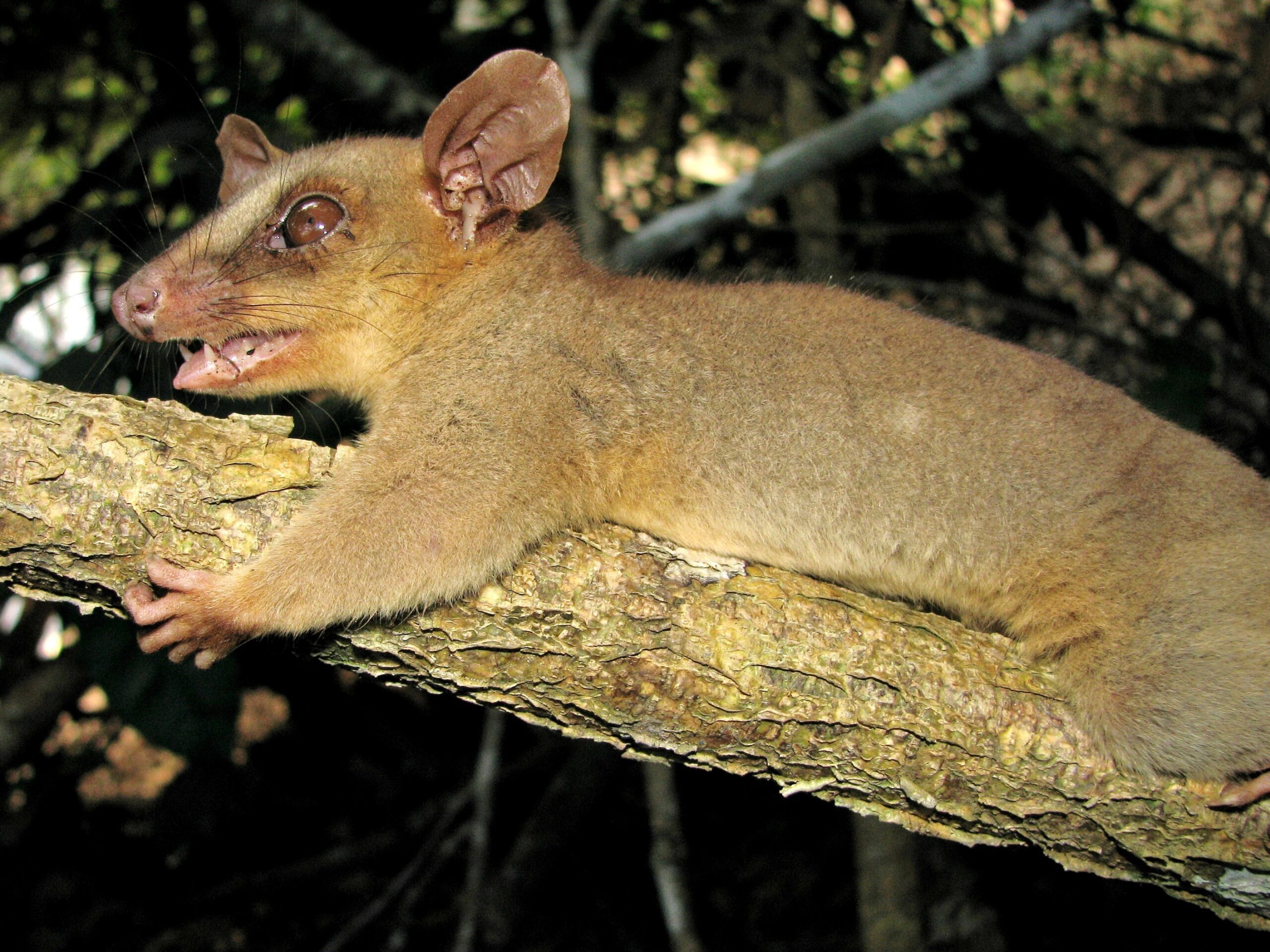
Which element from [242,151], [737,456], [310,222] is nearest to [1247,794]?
[737,456]

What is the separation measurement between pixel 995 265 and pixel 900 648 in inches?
187

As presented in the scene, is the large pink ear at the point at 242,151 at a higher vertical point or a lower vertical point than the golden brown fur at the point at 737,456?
higher

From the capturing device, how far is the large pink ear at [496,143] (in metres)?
2.82

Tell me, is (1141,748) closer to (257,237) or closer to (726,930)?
(257,237)

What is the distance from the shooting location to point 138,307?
2.99 metres

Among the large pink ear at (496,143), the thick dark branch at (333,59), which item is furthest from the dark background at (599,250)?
the large pink ear at (496,143)

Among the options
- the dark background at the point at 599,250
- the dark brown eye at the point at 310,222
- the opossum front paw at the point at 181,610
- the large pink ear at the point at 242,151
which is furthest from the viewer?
the dark background at the point at 599,250

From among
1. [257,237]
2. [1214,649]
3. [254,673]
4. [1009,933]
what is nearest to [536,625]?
[257,237]

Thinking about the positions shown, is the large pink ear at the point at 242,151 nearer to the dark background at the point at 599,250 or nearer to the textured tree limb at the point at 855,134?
the dark background at the point at 599,250

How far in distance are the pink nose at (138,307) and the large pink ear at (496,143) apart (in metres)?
0.91

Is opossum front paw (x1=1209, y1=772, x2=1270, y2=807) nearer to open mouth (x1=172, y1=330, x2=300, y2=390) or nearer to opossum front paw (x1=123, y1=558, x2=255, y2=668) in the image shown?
opossum front paw (x1=123, y1=558, x2=255, y2=668)

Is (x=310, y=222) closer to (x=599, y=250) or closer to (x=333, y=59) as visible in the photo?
(x=599, y=250)

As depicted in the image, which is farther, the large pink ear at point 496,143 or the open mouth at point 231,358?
the open mouth at point 231,358

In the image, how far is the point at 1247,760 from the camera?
2.69m
